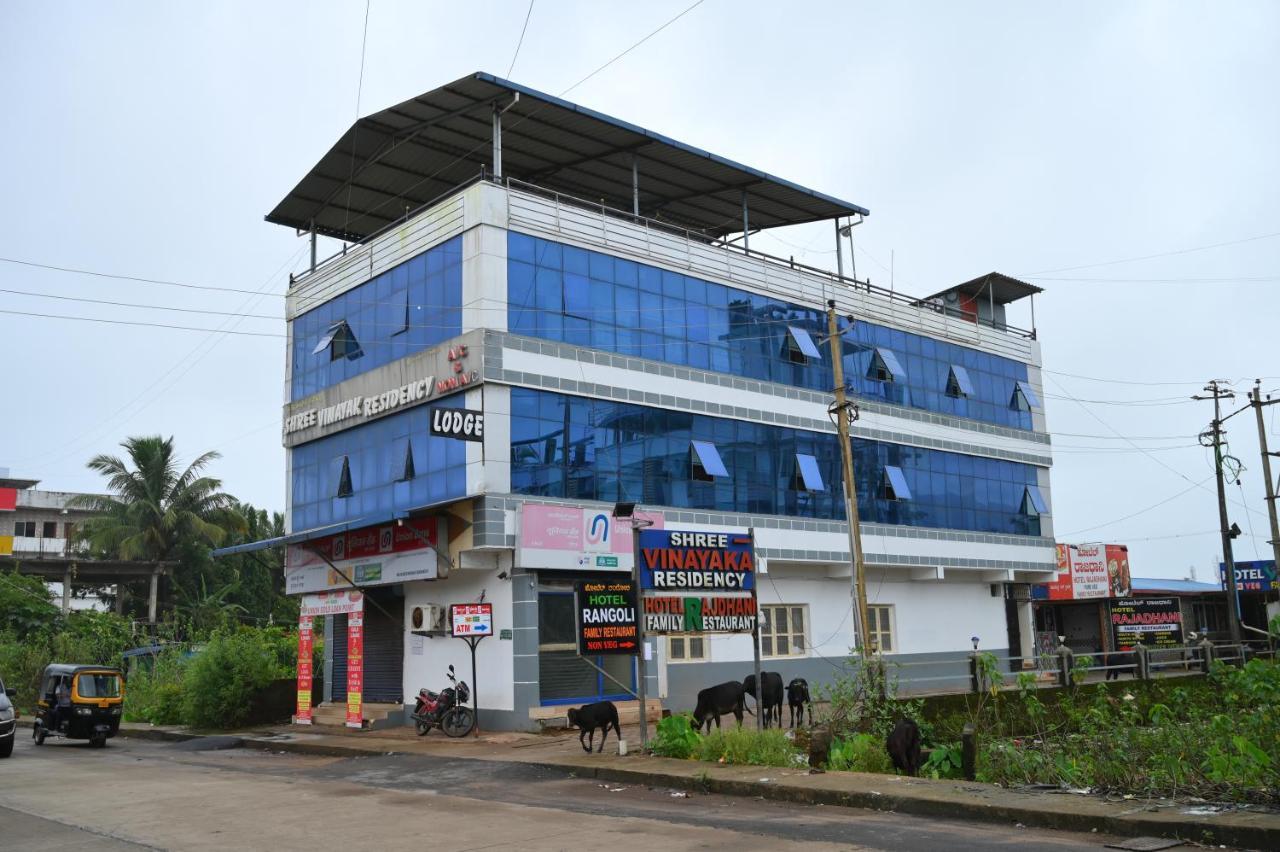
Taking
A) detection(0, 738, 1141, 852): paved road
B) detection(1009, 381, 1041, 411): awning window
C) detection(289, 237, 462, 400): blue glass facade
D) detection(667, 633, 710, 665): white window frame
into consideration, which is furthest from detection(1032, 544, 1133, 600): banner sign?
detection(0, 738, 1141, 852): paved road

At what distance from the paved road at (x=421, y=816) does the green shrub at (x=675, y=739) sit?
152 cm

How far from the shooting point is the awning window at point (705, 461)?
92.5 ft

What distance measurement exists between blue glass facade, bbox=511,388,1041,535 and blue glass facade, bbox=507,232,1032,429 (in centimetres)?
160

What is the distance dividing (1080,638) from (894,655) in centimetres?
1489

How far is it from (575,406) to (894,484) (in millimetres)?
12129

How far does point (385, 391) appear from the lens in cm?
2723

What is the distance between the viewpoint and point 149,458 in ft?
181

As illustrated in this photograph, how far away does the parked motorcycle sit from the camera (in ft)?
78.0

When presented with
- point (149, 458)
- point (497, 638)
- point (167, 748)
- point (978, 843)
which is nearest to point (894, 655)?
point (497, 638)

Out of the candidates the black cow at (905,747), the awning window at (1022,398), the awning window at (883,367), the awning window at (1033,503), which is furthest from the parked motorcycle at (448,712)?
the awning window at (1022,398)

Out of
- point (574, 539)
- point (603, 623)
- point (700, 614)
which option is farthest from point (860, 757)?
point (574, 539)

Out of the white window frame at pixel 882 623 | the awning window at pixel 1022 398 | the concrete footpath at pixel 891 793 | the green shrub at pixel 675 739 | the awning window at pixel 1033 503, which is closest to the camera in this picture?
the concrete footpath at pixel 891 793

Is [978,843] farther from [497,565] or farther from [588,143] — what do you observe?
[588,143]

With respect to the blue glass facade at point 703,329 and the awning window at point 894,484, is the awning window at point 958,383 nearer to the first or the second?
the blue glass facade at point 703,329
